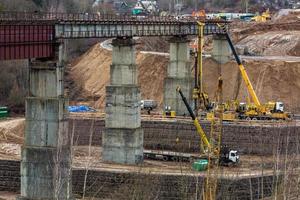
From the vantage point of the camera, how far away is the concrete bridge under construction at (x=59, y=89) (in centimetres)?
5566

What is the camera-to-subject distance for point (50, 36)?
59531 millimetres

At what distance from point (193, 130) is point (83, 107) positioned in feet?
64.3

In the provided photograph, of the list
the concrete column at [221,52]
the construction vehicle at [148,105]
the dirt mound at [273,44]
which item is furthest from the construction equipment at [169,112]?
the dirt mound at [273,44]

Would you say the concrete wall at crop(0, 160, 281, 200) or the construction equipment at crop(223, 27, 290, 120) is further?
the construction equipment at crop(223, 27, 290, 120)

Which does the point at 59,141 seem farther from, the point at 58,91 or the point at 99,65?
the point at 99,65

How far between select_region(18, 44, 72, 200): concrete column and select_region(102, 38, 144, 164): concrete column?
1539 cm

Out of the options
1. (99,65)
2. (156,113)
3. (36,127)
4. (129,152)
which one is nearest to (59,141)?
(36,127)

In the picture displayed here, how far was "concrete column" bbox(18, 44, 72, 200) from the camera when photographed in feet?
185

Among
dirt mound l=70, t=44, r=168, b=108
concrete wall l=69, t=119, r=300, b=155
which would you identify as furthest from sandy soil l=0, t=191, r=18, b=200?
dirt mound l=70, t=44, r=168, b=108

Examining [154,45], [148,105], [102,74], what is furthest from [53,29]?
[154,45]

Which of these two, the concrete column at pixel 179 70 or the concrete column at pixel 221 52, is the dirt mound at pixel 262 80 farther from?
the concrete column at pixel 179 70

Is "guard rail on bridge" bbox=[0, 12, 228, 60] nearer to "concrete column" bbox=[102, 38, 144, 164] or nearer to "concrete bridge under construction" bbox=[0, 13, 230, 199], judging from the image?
"concrete bridge under construction" bbox=[0, 13, 230, 199]

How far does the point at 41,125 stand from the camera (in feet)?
187

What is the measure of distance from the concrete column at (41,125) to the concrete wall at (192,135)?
23.7 m
